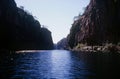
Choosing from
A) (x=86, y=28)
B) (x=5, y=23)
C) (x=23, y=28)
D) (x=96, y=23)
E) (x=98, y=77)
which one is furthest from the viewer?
(x=23, y=28)

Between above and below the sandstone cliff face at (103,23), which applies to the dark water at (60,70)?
below

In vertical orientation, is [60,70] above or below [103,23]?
below

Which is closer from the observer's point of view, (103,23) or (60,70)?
(60,70)

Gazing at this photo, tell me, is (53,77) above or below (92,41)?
below

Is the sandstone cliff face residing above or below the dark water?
above

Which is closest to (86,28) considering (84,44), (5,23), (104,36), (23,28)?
(84,44)

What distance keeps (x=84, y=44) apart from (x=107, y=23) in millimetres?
24561

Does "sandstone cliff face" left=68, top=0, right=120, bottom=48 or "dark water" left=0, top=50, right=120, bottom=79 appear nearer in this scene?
"dark water" left=0, top=50, right=120, bottom=79

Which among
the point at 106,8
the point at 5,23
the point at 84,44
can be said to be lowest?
the point at 84,44

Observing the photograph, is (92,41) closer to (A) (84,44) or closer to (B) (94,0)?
(A) (84,44)

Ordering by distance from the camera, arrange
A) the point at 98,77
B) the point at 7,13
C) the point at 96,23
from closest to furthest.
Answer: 1. the point at 98,77
2. the point at 7,13
3. the point at 96,23

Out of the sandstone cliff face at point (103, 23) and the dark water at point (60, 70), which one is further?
the sandstone cliff face at point (103, 23)

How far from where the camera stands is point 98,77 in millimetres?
32562

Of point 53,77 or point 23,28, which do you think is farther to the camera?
point 23,28
